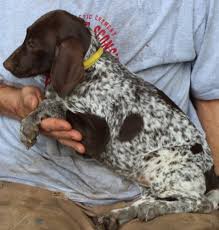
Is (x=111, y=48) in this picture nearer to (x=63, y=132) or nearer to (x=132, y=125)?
(x=132, y=125)

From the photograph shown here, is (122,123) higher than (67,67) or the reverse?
the reverse

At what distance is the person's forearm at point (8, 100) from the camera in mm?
3215

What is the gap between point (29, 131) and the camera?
3039mm

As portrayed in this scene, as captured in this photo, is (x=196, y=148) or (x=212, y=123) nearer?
(x=196, y=148)

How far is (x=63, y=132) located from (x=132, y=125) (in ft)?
1.09

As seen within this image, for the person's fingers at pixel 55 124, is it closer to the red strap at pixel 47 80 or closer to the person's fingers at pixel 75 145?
the person's fingers at pixel 75 145

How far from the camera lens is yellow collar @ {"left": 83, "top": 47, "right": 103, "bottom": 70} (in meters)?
3.10

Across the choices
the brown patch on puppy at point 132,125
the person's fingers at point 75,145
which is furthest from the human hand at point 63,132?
the brown patch on puppy at point 132,125

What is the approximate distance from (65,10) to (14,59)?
1.06 ft

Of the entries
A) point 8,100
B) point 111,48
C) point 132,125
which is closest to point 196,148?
point 132,125

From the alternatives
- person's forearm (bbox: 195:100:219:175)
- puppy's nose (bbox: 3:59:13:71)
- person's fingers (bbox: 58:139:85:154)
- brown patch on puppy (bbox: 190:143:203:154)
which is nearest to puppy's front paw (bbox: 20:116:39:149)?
person's fingers (bbox: 58:139:85:154)

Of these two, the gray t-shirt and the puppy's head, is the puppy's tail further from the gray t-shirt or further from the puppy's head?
the puppy's head

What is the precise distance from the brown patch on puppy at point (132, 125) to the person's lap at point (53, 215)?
320mm

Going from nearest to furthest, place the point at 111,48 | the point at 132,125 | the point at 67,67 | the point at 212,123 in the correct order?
the point at 67,67, the point at 132,125, the point at 111,48, the point at 212,123
